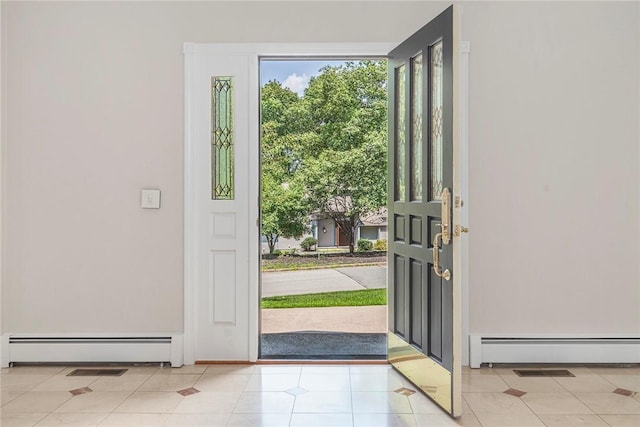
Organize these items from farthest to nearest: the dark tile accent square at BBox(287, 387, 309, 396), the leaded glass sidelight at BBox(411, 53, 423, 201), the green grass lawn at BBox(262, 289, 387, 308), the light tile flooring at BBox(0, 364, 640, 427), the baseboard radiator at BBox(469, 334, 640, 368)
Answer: the green grass lawn at BBox(262, 289, 387, 308) → the baseboard radiator at BBox(469, 334, 640, 368) → the leaded glass sidelight at BBox(411, 53, 423, 201) → the dark tile accent square at BBox(287, 387, 309, 396) → the light tile flooring at BBox(0, 364, 640, 427)

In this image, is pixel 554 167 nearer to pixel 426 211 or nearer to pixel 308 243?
pixel 426 211

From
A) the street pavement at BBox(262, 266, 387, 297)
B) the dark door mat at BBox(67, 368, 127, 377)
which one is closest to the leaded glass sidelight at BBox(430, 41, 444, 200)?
the dark door mat at BBox(67, 368, 127, 377)

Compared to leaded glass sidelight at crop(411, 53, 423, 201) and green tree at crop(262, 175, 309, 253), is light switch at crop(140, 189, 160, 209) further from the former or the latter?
green tree at crop(262, 175, 309, 253)

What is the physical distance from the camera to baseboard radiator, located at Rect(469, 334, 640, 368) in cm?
357

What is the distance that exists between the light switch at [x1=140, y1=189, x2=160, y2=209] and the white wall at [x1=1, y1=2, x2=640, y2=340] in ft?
0.18

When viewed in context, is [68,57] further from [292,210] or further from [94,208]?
[292,210]

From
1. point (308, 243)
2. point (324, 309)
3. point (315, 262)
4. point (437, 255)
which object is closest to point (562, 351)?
point (437, 255)

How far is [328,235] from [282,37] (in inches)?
243

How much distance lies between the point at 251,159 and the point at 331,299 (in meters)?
4.27

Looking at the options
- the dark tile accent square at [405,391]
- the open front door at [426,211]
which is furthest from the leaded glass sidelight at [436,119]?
the dark tile accent square at [405,391]

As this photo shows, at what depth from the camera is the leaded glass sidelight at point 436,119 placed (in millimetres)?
2951

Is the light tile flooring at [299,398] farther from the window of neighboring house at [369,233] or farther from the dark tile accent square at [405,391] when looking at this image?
the window of neighboring house at [369,233]

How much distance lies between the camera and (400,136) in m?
3.49

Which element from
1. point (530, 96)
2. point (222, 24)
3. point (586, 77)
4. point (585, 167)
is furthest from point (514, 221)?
point (222, 24)
